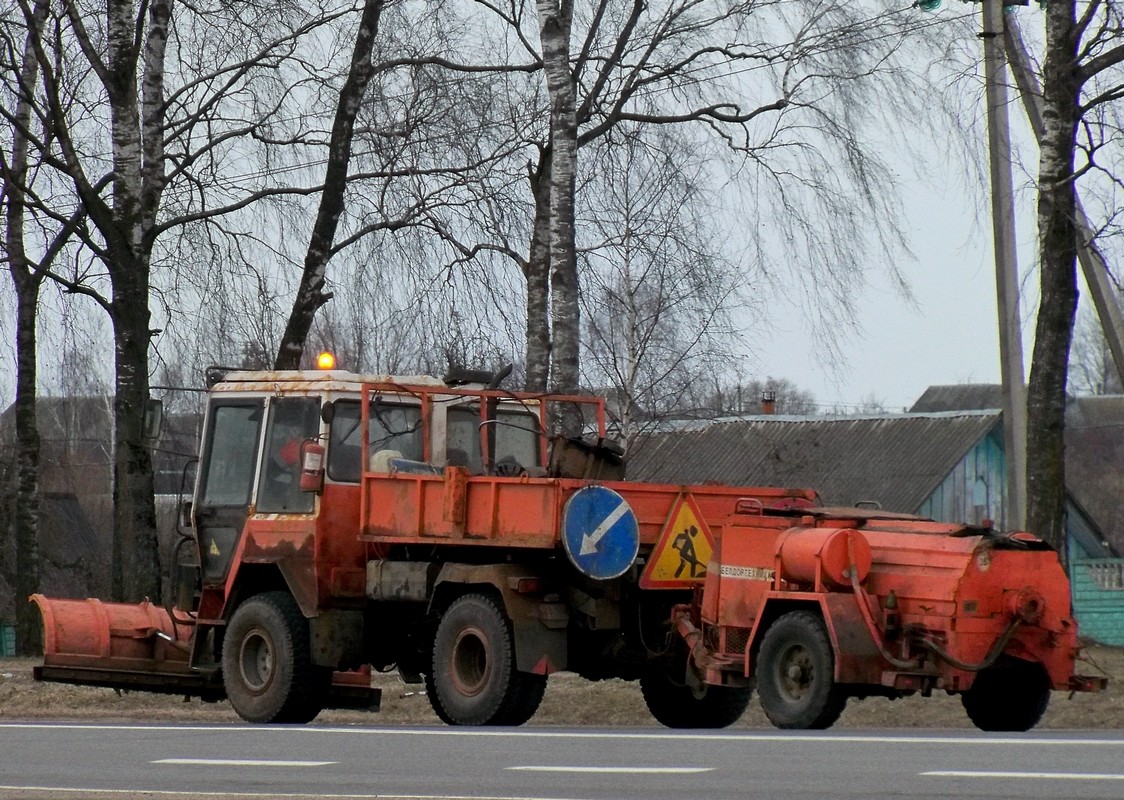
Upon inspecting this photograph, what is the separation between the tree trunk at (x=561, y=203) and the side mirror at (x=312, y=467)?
4.82 meters

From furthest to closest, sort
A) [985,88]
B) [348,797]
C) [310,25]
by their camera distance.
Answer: [310,25] < [985,88] < [348,797]

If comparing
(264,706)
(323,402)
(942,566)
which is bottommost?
(264,706)

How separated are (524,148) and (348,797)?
14684 mm

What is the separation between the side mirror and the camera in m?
13.5

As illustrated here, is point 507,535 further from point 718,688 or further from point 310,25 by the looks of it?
Answer: point 310,25

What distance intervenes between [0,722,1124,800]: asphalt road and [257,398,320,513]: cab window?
8.56ft

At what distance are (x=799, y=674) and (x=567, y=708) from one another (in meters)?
5.30

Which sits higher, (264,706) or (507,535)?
(507,535)

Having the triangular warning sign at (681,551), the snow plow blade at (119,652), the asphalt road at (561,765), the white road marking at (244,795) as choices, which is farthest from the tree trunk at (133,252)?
the white road marking at (244,795)

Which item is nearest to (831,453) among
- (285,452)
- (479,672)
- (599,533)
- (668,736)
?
(285,452)

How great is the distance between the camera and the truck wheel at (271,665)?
13.6m

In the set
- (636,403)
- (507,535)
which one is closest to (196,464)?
(507,535)

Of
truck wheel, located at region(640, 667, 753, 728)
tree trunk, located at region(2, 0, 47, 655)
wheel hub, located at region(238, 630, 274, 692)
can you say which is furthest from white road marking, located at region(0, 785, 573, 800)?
tree trunk, located at region(2, 0, 47, 655)

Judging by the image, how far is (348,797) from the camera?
8047 mm
